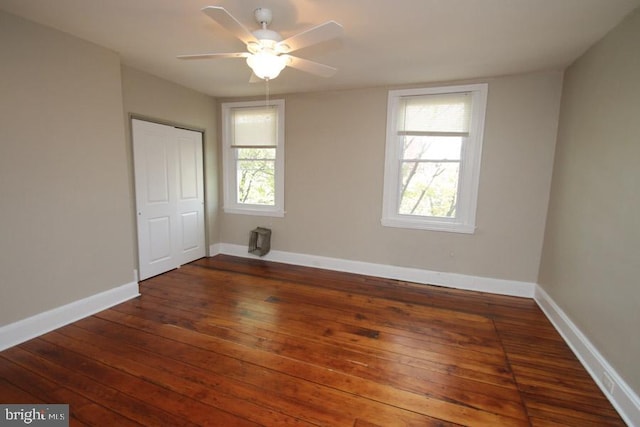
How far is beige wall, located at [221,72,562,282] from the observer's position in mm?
3195

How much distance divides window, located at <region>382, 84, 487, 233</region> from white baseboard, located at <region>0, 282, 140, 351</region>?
10.5ft

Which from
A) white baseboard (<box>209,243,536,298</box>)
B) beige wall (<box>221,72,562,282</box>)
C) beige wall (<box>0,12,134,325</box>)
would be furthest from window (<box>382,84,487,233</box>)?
beige wall (<box>0,12,134,325</box>)

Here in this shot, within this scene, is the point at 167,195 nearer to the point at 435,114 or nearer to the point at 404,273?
the point at 404,273

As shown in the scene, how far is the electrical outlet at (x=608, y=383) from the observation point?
186 centimetres

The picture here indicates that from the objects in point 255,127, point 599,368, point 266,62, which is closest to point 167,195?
point 255,127

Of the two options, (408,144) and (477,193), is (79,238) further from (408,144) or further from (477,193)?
(477,193)

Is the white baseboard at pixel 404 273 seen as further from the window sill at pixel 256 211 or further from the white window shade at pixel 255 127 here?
the white window shade at pixel 255 127

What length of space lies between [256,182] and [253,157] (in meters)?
0.40

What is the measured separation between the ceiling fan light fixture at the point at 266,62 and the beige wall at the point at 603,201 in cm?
237

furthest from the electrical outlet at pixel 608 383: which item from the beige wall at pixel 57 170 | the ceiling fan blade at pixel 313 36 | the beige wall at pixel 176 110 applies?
the beige wall at pixel 176 110

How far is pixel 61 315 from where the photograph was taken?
256cm

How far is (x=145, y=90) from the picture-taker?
11.3 ft

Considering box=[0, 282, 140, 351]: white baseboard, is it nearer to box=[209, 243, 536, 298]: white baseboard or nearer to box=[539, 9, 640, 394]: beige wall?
box=[209, 243, 536, 298]: white baseboard

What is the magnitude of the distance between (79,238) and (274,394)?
233cm
